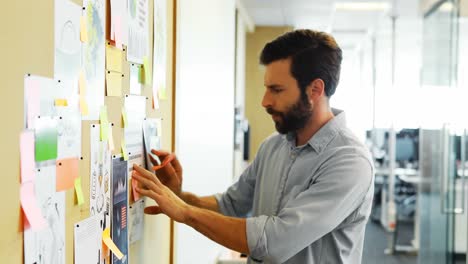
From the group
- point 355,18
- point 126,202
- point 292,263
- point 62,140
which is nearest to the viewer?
point 62,140

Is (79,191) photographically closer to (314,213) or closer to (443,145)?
(314,213)

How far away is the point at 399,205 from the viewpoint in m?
10.2

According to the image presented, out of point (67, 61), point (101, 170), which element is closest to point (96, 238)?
point (101, 170)

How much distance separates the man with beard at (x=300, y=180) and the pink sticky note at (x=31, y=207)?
0.59m

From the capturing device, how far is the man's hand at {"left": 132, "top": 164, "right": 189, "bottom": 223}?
1.65m

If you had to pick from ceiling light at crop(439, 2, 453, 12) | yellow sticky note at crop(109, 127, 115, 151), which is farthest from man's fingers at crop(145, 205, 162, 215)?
ceiling light at crop(439, 2, 453, 12)

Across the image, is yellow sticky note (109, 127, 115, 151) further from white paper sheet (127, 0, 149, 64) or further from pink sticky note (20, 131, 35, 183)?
pink sticky note (20, 131, 35, 183)

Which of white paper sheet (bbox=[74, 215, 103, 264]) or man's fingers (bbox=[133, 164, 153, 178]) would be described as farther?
man's fingers (bbox=[133, 164, 153, 178])

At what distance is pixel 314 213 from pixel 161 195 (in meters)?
0.46

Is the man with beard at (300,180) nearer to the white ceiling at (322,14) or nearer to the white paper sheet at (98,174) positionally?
the white paper sheet at (98,174)

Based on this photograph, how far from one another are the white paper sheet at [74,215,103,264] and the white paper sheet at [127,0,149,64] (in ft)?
1.59

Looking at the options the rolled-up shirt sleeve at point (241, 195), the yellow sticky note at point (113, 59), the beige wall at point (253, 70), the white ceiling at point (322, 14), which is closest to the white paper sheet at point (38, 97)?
the yellow sticky note at point (113, 59)

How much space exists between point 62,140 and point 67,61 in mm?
163

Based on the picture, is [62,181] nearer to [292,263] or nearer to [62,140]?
[62,140]
